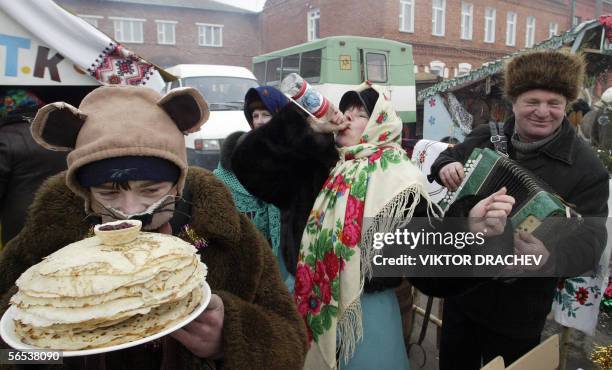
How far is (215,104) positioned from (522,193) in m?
6.66

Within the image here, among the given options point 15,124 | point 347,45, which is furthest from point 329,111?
point 347,45

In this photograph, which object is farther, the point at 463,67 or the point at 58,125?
the point at 463,67

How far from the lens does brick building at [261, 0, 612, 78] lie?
17.9 metres

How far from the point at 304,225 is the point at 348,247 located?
43 centimetres

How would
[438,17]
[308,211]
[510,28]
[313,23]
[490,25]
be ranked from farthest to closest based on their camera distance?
[510,28], [490,25], [438,17], [313,23], [308,211]

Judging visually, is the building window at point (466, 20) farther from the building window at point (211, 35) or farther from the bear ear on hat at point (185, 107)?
the bear ear on hat at point (185, 107)

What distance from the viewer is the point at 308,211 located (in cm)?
215

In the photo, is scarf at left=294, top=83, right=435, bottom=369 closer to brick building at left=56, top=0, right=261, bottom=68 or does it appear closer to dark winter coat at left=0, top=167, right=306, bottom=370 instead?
dark winter coat at left=0, top=167, right=306, bottom=370

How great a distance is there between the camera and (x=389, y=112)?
196 cm

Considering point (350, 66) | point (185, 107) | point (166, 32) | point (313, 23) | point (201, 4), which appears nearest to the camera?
point (185, 107)

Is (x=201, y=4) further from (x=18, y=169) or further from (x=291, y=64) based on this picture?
(x=18, y=169)

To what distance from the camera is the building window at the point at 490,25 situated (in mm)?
21606

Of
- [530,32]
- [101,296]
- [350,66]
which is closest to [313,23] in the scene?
[350,66]

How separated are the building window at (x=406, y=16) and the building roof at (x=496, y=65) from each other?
1099cm
